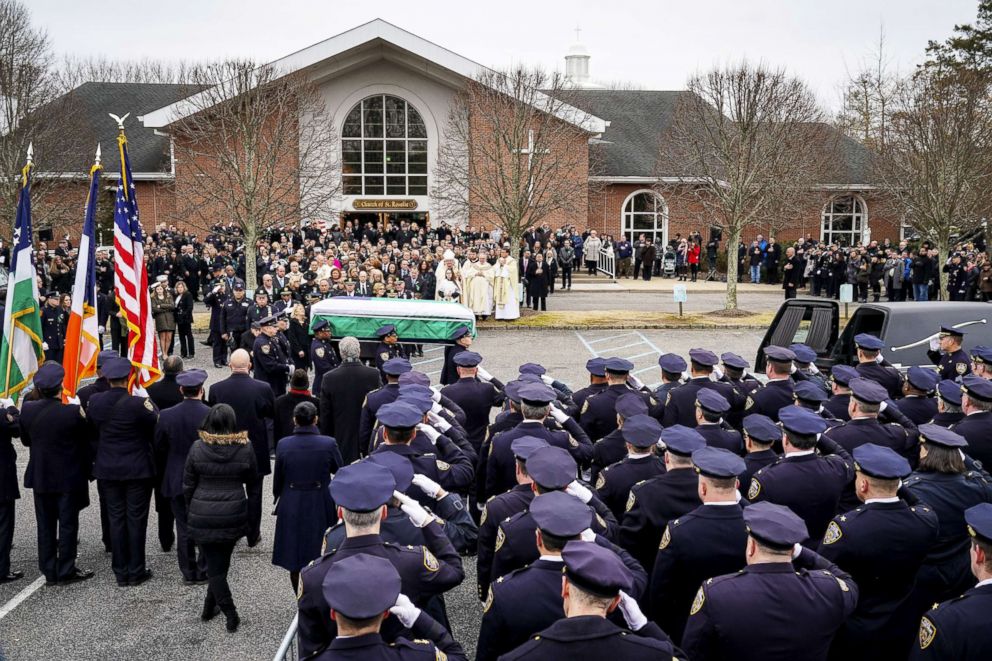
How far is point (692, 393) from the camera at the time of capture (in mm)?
8258

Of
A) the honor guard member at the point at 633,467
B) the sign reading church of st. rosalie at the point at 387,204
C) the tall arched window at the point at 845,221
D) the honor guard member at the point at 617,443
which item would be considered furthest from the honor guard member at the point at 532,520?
the tall arched window at the point at 845,221

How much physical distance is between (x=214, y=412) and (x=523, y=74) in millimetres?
21478

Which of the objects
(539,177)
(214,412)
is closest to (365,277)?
(539,177)

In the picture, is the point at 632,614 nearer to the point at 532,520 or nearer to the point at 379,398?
the point at 532,520

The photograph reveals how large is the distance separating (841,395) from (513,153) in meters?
18.1

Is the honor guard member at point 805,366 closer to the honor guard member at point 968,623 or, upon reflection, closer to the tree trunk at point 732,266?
the honor guard member at point 968,623

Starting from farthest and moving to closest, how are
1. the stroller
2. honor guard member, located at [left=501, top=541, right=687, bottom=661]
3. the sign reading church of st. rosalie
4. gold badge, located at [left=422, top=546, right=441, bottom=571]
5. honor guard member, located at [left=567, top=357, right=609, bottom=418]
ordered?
the sign reading church of st. rosalie, the stroller, honor guard member, located at [left=567, top=357, right=609, bottom=418], gold badge, located at [left=422, top=546, right=441, bottom=571], honor guard member, located at [left=501, top=541, right=687, bottom=661]

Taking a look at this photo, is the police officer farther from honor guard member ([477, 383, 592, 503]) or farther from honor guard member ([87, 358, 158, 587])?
honor guard member ([477, 383, 592, 503])

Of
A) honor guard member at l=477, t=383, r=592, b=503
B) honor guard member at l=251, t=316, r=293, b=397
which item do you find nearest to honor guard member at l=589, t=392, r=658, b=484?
honor guard member at l=477, t=383, r=592, b=503

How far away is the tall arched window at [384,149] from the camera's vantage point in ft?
115

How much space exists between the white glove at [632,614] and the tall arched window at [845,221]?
3852cm

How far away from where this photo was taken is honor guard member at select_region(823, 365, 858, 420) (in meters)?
7.96

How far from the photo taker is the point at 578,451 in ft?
22.9

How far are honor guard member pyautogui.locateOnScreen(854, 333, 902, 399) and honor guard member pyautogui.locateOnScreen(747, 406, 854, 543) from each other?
3.72m
